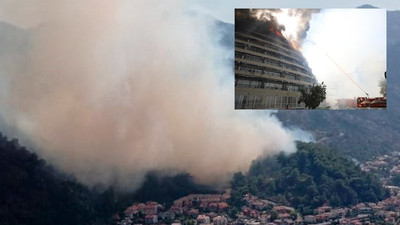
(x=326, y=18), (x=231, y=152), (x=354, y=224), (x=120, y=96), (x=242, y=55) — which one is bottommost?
(x=354, y=224)

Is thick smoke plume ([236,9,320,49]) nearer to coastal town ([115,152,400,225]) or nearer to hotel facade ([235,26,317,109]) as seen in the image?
hotel facade ([235,26,317,109])

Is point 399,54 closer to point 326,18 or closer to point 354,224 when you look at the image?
point 326,18

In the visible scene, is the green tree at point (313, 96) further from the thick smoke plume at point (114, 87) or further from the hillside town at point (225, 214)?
the hillside town at point (225, 214)

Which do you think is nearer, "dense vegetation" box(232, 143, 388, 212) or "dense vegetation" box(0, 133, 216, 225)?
"dense vegetation" box(0, 133, 216, 225)

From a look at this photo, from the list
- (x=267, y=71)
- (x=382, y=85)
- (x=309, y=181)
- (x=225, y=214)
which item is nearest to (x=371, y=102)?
(x=382, y=85)

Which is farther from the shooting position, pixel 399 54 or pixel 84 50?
pixel 399 54

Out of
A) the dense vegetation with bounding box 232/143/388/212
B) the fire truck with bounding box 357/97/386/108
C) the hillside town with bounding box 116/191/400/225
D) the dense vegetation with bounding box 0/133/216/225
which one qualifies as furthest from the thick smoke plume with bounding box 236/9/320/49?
the dense vegetation with bounding box 0/133/216/225

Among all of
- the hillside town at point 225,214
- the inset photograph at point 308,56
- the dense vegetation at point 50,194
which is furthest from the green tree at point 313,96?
the dense vegetation at point 50,194

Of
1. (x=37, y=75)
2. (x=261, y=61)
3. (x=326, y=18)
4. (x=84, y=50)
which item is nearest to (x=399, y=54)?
(x=326, y=18)
